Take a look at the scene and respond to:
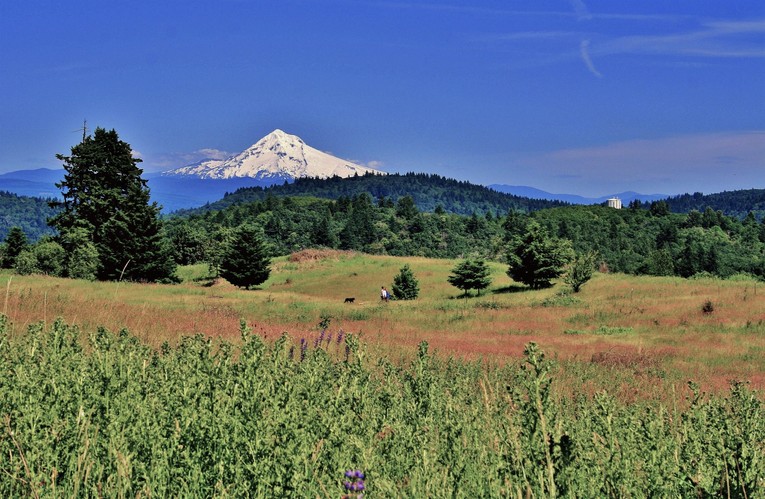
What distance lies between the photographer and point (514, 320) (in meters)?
29.4

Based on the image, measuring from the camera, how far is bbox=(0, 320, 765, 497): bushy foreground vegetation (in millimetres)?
2883

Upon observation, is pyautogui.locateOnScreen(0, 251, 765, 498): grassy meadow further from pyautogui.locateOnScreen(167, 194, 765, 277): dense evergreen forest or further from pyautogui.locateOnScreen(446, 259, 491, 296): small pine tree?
pyautogui.locateOnScreen(167, 194, 765, 277): dense evergreen forest

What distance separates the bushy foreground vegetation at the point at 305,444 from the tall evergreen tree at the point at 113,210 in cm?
4439

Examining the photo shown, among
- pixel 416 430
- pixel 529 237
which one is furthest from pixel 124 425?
pixel 529 237

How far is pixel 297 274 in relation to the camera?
6041cm

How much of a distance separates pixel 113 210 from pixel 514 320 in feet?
128

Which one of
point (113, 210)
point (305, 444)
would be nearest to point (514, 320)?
point (305, 444)

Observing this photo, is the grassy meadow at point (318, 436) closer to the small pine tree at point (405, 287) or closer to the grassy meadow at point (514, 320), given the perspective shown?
the grassy meadow at point (514, 320)

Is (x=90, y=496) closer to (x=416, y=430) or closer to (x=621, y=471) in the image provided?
(x=416, y=430)

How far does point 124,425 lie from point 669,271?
93.9 meters

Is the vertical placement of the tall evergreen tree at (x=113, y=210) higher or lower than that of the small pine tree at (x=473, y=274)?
higher

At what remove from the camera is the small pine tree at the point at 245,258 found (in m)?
50.8

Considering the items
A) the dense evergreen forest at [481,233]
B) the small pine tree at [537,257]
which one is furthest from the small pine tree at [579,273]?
the dense evergreen forest at [481,233]

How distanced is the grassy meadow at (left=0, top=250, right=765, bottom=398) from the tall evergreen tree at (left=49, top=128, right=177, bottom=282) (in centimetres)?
1283
